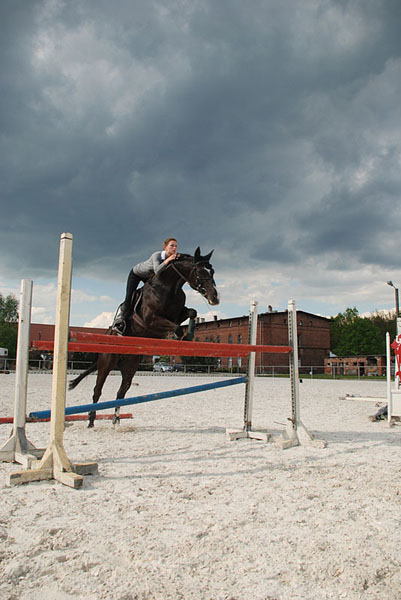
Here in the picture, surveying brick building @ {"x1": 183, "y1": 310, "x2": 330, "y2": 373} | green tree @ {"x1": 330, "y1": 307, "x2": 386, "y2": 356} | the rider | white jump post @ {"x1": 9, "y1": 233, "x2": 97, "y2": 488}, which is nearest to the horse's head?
the rider

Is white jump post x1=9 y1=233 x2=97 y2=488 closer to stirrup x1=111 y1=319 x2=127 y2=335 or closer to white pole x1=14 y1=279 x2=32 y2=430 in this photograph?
white pole x1=14 y1=279 x2=32 y2=430

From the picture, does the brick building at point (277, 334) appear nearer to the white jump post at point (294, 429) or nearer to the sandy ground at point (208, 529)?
the white jump post at point (294, 429)

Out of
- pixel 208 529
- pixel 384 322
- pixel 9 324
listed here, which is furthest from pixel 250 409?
pixel 384 322

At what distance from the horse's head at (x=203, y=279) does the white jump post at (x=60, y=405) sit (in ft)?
5.50

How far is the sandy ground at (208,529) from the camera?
1675mm

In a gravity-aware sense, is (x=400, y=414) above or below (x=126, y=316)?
below

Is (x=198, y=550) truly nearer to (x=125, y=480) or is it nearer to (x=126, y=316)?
(x=125, y=480)

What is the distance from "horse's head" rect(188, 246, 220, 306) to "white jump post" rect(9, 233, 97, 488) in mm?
1677

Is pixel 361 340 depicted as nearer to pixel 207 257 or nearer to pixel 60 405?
pixel 207 257

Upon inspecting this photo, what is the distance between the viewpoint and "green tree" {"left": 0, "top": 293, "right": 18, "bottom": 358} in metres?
56.8

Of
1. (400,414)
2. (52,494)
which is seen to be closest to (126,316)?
(52,494)

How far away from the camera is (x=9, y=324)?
196 feet

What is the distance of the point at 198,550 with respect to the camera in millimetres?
1974

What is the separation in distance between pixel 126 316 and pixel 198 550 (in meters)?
4.10
